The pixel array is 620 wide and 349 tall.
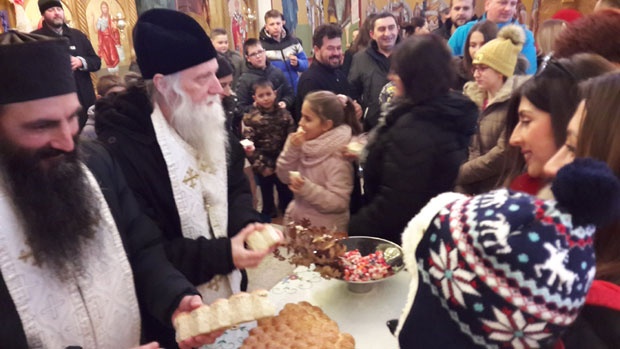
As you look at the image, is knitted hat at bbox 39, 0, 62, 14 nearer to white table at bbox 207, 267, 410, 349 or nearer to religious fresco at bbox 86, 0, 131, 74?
religious fresco at bbox 86, 0, 131, 74

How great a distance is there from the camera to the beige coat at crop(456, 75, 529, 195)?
286cm

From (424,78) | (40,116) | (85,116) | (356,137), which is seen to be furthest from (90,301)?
(85,116)

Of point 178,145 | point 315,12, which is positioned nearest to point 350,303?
point 178,145

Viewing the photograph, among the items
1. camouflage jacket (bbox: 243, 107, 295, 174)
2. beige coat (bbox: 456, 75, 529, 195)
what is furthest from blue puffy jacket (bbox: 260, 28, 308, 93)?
beige coat (bbox: 456, 75, 529, 195)

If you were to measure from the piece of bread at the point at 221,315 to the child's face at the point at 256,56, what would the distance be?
3998 millimetres

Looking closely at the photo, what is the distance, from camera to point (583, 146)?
1223 millimetres

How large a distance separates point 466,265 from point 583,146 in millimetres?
531

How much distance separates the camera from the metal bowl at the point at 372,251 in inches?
80.4

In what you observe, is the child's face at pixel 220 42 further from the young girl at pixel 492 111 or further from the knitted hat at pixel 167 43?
the knitted hat at pixel 167 43

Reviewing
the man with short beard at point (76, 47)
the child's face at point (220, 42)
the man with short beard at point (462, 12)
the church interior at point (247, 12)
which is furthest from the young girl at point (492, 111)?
the church interior at point (247, 12)

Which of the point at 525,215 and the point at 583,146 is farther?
the point at 583,146

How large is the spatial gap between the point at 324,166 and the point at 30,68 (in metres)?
2.06

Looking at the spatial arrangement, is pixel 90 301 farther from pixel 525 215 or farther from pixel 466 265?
pixel 525 215

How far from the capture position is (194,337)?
155 cm
